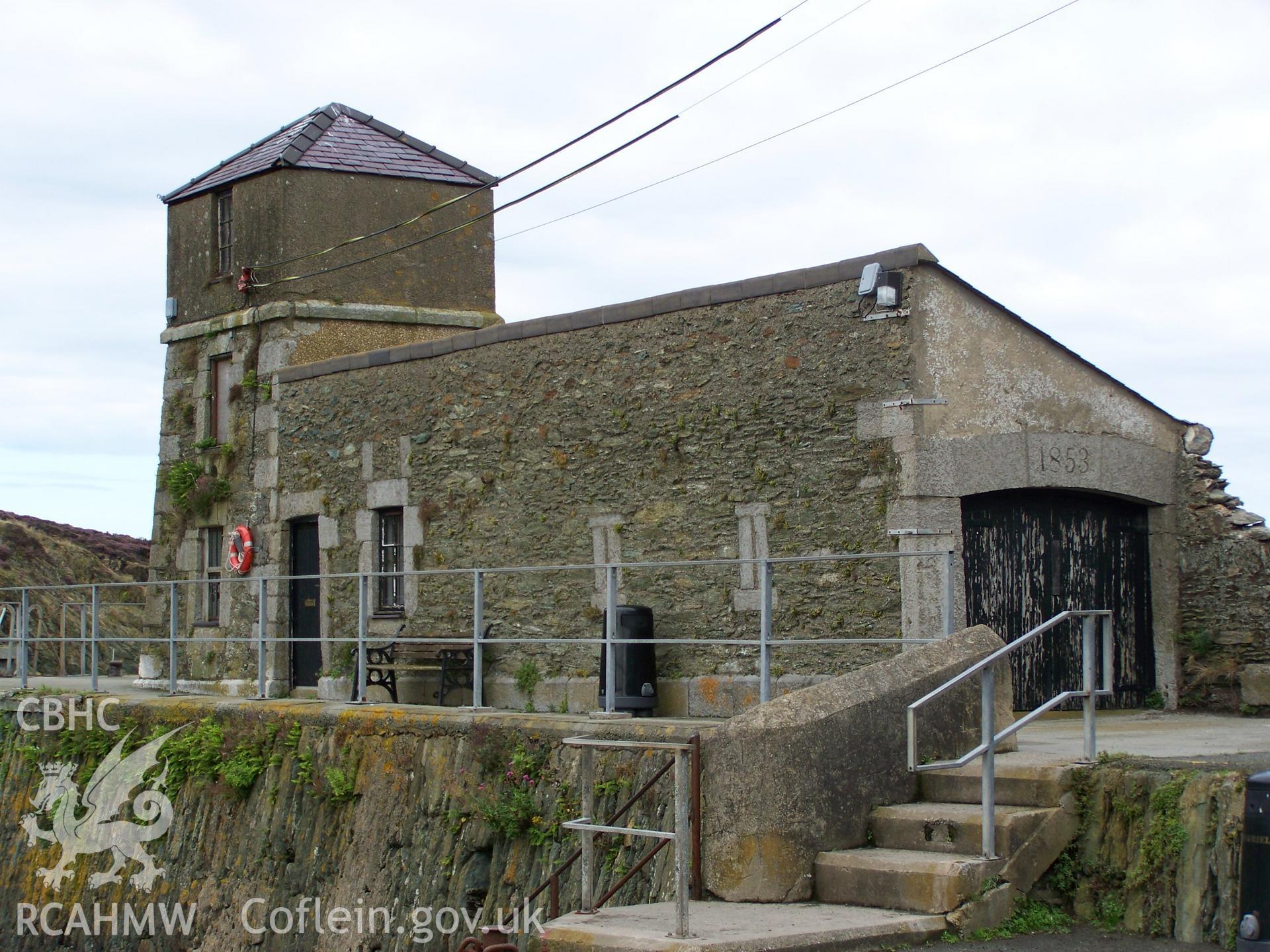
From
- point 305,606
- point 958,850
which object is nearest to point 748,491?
point 958,850

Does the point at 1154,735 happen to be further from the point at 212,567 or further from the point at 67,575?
the point at 67,575

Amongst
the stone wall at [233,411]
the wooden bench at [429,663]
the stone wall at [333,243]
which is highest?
the stone wall at [333,243]

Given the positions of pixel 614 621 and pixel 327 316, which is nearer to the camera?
pixel 614 621

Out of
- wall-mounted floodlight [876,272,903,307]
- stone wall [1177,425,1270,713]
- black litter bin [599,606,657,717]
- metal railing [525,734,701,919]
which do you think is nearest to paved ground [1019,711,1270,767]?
stone wall [1177,425,1270,713]

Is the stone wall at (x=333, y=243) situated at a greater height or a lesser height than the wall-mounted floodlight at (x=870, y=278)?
greater

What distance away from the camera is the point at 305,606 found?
1550 cm

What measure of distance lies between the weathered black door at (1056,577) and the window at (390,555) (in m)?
5.92

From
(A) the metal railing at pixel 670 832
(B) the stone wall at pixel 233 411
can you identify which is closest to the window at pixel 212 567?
(B) the stone wall at pixel 233 411

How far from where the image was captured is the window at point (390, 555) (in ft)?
47.2

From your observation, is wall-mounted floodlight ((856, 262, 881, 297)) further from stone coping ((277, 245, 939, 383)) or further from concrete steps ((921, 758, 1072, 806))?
concrete steps ((921, 758, 1072, 806))

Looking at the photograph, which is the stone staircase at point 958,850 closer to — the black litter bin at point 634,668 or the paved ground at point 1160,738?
the paved ground at point 1160,738

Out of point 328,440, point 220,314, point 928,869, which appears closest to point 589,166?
point 328,440

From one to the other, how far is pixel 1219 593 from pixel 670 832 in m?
6.81

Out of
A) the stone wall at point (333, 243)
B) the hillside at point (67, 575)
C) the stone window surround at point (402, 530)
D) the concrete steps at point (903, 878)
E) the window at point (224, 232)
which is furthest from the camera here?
the hillside at point (67, 575)
